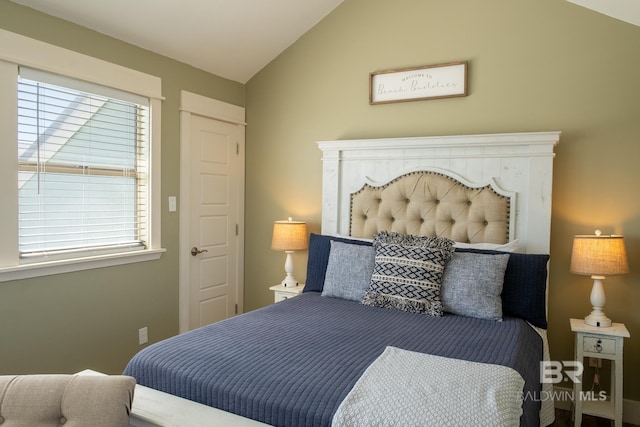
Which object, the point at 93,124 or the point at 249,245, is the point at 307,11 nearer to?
the point at 93,124

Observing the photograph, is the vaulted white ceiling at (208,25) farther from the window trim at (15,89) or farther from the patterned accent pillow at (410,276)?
the patterned accent pillow at (410,276)

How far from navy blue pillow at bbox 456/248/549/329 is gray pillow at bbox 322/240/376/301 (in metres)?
→ 0.77

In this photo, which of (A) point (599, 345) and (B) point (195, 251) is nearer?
(A) point (599, 345)

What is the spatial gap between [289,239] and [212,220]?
28.6 inches

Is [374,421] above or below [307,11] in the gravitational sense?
below

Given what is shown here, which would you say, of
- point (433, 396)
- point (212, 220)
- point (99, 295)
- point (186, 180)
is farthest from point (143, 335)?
point (433, 396)

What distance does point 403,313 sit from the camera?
2373 millimetres

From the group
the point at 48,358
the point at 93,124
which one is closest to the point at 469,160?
the point at 93,124

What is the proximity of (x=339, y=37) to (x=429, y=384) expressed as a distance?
281 cm

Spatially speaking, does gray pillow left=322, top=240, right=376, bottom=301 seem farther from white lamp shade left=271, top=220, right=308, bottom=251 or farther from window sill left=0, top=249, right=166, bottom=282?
window sill left=0, top=249, right=166, bottom=282

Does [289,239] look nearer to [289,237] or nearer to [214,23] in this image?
[289,237]

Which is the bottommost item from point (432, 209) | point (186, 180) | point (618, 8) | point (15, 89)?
point (432, 209)

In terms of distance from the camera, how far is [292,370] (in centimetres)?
158

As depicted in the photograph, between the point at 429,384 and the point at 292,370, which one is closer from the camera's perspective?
the point at 429,384
